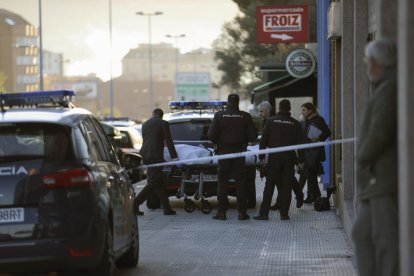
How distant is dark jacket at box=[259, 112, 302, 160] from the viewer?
16844 millimetres

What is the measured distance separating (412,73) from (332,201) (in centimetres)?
1298

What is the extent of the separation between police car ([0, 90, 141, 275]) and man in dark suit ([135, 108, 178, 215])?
800 cm

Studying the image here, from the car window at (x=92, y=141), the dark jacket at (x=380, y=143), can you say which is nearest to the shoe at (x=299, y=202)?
the car window at (x=92, y=141)

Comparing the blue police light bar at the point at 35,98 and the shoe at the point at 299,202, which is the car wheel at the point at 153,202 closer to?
the shoe at the point at 299,202

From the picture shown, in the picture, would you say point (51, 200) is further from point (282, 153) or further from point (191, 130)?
point (191, 130)

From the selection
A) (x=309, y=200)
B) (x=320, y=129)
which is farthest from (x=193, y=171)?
(x=309, y=200)

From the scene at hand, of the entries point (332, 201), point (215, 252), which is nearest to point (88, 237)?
point (215, 252)

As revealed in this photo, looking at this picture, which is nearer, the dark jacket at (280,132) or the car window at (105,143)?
the car window at (105,143)

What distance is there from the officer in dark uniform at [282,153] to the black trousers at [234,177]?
0.32 m

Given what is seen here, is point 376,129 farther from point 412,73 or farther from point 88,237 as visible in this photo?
point 88,237

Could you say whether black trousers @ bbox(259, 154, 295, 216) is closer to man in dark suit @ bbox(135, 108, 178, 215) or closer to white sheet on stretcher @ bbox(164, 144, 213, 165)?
white sheet on stretcher @ bbox(164, 144, 213, 165)

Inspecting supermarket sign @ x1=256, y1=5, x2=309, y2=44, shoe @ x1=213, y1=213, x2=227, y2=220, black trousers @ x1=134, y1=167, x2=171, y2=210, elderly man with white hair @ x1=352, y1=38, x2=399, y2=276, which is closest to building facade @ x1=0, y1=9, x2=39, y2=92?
supermarket sign @ x1=256, y1=5, x2=309, y2=44

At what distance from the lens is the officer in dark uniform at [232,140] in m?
16.8

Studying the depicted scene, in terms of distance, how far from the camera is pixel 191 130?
1970 centimetres
